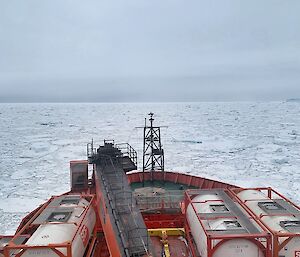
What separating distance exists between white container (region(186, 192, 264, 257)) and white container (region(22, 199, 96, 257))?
3.58 m

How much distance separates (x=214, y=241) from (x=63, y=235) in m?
4.23

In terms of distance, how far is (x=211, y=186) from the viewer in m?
20.8

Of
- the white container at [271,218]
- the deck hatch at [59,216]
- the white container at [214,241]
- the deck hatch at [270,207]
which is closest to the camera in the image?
the white container at [214,241]

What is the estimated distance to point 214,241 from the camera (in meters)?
8.16

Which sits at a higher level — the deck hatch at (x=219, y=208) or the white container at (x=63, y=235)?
the deck hatch at (x=219, y=208)

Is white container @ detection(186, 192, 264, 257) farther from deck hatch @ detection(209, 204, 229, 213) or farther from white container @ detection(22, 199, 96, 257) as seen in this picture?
white container @ detection(22, 199, 96, 257)

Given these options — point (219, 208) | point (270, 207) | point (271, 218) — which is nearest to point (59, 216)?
point (219, 208)

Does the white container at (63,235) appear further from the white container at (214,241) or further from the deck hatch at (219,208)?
the deck hatch at (219,208)

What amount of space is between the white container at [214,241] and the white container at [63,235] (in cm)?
358

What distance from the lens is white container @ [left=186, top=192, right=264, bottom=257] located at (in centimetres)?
816

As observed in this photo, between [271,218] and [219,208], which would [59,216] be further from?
[271,218]

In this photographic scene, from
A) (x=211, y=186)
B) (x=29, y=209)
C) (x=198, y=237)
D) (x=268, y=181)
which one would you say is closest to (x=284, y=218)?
(x=198, y=237)

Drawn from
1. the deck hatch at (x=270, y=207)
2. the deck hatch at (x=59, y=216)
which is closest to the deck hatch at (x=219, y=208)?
the deck hatch at (x=270, y=207)

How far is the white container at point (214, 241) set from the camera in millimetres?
8156
